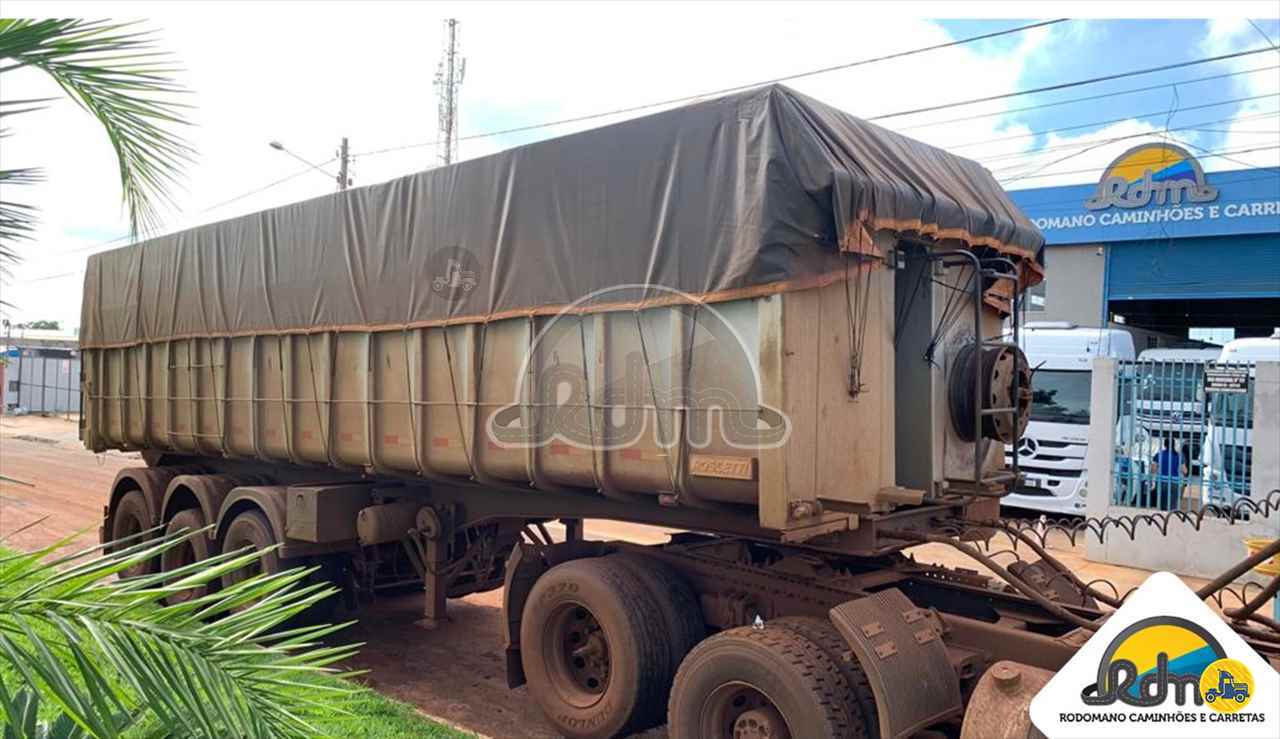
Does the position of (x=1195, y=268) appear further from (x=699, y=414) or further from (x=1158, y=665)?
(x=1158, y=665)

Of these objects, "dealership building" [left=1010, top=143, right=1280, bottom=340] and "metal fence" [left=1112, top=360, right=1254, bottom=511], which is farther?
"dealership building" [left=1010, top=143, right=1280, bottom=340]

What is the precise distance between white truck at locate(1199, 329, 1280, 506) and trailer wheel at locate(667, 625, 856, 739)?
25.8 feet

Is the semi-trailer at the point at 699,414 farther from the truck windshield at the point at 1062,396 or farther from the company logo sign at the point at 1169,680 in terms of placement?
the truck windshield at the point at 1062,396

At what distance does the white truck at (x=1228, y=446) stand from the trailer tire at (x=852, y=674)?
765 cm

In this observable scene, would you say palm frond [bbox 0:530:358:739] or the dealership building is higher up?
the dealership building

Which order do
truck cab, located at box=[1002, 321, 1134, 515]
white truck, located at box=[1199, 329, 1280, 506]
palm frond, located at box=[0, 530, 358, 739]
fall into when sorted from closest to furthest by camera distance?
palm frond, located at box=[0, 530, 358, 739] → white truck, located at box=[1199, 329, 1280, 506] → truck cab, located at box=[1002, 321, 1134, 515]

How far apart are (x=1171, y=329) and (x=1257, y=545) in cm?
2417

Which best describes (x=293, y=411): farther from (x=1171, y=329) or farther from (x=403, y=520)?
(x=1171, y=329)

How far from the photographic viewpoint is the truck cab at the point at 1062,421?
13.3 metres

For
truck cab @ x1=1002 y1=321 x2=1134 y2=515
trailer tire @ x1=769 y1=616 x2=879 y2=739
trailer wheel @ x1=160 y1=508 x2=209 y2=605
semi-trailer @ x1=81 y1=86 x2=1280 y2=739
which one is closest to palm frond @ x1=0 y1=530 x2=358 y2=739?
semi-trailer @ x1=81 y1=86 x2=1280 y2=739

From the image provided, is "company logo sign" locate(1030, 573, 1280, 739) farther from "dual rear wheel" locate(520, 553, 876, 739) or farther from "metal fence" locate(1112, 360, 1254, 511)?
"metal fence" locate(1112, 360, 1254, 511)

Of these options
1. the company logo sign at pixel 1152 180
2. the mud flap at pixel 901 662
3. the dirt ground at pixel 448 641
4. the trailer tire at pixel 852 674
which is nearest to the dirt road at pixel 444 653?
the dirt ground at pixel 448 641

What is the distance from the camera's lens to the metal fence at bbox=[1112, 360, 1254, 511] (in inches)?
392

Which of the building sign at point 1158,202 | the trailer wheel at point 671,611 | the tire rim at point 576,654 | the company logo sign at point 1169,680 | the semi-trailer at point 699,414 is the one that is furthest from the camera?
the building sign at point 1158,202
